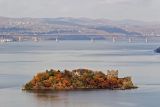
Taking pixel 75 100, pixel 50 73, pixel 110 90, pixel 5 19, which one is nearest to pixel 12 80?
pixel 50 73

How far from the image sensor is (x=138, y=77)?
41594mm

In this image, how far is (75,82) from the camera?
3531cm

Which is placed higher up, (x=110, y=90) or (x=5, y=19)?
(x=5, y=19)

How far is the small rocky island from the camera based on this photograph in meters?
35.2

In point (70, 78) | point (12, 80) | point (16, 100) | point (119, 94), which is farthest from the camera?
point (12, 80)

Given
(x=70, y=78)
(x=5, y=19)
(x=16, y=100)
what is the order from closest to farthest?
1. (x=16, y=100)
2. (x=70, y=78)
3. (x=5, y=19)

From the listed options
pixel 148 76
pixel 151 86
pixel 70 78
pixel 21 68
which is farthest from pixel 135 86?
pixel 21 68

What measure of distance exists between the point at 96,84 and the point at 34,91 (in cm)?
329

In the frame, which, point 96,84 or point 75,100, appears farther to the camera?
point 96,84

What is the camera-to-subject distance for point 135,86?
3609 centimetres

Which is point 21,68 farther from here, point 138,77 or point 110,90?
point 110,90

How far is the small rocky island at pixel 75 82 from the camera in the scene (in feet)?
115

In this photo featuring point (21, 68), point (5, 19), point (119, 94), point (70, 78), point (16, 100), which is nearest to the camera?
point (16, 100)

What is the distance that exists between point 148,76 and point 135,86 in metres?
6.06
